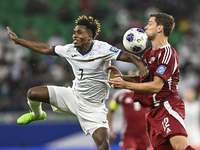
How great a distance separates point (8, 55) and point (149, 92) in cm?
822

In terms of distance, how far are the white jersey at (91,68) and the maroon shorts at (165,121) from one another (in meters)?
0.99

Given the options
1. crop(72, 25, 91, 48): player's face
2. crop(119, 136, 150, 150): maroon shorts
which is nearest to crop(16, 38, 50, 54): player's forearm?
crop(72, 25, 91, 48): player's face

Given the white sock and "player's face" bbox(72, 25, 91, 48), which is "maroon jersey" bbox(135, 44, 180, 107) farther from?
the white sock

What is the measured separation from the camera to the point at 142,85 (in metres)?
4.35

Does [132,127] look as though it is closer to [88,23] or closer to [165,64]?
[88,23]

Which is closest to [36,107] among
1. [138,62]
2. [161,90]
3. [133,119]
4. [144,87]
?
[138,62]

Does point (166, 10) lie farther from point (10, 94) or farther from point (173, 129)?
point (173, 129)

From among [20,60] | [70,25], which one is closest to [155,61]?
[20,60]

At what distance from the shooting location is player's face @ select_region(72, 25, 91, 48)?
5207 millimetres

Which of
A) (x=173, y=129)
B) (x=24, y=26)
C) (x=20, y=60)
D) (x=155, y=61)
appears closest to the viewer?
(x=173, y=129)

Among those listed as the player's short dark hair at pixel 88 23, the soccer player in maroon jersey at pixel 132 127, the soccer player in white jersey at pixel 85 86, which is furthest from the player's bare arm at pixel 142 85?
the soccer player in maroon jersey at pixel 132 127

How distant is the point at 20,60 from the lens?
11.5 m

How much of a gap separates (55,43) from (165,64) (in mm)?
8488

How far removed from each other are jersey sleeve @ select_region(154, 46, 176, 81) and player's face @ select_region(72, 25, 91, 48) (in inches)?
49.3
